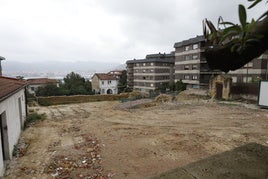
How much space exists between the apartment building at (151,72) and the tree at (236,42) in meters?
40.5

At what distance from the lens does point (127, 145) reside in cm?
780

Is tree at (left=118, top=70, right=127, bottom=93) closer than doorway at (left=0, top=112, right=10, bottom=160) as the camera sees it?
No

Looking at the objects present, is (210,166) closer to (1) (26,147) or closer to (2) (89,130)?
(1) (26,147)

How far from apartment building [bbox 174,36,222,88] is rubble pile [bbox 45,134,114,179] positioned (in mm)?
25148

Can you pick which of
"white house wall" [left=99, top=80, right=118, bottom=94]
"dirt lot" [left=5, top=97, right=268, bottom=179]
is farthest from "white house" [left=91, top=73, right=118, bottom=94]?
"dirt lot" [left=5, top=97, right=268, bottom=179]

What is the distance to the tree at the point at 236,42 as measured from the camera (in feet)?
3.53

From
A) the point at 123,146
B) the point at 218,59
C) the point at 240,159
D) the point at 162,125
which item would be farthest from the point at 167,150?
the point at 218,59

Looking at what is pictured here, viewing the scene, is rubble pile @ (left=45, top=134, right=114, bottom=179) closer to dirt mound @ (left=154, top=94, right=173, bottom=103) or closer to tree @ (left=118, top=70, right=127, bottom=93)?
dirt mound @ (left=154, top=94, right=173, bottom=103)

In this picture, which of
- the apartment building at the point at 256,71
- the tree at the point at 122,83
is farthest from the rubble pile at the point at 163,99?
the tree at the point at 122,83

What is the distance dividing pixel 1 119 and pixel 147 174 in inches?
215

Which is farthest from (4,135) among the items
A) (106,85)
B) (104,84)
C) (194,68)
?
(106,85)

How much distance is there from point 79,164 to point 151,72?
122 feet

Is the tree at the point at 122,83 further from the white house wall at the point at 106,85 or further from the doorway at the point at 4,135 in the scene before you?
the doorway at the point at 4,135

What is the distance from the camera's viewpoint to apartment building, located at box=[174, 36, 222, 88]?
29.7 metres
